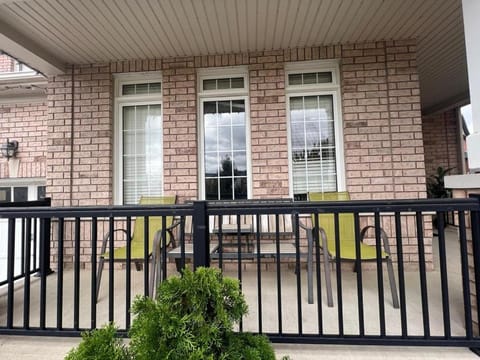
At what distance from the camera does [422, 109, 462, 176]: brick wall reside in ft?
21.2

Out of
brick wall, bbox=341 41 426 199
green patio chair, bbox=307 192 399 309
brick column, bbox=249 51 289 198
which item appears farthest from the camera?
brick column, bbox=249 51 289 198

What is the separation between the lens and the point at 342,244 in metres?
→ 2.85

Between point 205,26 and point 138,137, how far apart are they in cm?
167

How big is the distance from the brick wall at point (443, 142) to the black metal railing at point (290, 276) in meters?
3.69

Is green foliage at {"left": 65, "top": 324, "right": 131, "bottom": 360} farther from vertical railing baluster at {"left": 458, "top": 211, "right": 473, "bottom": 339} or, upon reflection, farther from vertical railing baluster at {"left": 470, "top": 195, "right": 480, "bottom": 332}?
vertical railing baluster at {"left": 470, "top": 195, "right": 480, "bottom": 332}

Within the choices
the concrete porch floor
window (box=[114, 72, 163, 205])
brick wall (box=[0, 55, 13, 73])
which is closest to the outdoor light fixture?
brick wall (box=[0, 55, 13, 73])

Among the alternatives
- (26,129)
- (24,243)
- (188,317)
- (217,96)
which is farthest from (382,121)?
(26,129)

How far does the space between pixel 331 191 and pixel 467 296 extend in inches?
80.8

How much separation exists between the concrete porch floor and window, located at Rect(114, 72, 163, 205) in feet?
3.62

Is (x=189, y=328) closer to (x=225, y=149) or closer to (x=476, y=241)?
(x=476, y=241)

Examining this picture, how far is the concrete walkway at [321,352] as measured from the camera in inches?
63.9

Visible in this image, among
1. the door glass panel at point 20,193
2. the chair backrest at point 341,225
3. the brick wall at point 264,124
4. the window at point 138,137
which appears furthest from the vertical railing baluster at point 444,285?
the door glass panel at point 20,193

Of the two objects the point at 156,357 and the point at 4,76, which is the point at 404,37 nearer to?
the point at 156,357

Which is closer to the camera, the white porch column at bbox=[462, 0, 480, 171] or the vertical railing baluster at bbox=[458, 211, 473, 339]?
the vertical railing baluster at bbox=[458, 211, 473, 339]
